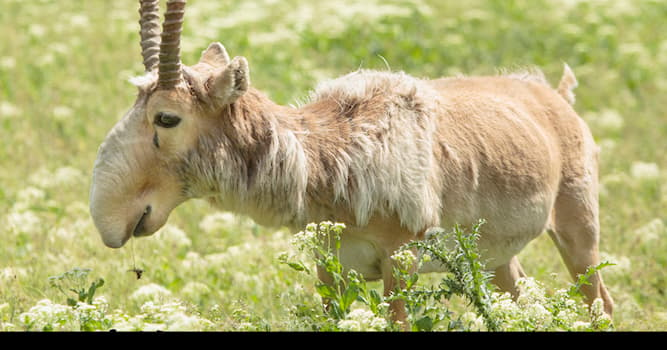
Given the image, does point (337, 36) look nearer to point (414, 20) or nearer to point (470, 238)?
point (414, 20)

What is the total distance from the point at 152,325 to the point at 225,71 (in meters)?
1.55

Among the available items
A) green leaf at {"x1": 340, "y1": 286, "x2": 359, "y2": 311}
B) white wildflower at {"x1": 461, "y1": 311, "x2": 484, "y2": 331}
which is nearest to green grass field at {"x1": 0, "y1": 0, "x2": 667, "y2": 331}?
green leaf at {"x1": 340, "y1": 286, "x2": 359, "y2": 311}

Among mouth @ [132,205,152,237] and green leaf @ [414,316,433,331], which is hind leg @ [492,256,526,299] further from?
mouth @ [132,205,152,237]

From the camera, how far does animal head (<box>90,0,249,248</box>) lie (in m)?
5.15

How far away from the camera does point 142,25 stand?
5809 millimetres

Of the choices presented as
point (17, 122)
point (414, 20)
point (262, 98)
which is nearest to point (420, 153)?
point (262, 98)

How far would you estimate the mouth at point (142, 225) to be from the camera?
17.3ft

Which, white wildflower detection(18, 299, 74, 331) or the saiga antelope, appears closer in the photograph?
white wildflower detection(18, 299, 74, 331)

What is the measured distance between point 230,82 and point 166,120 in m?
0.44

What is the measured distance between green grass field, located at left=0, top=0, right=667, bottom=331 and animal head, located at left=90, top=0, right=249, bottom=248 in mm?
668

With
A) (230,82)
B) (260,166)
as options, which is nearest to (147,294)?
(260,166)

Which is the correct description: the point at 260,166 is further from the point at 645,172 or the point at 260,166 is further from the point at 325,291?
the point at 645,172

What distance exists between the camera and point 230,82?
16.9ft

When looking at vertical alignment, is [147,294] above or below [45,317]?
below
